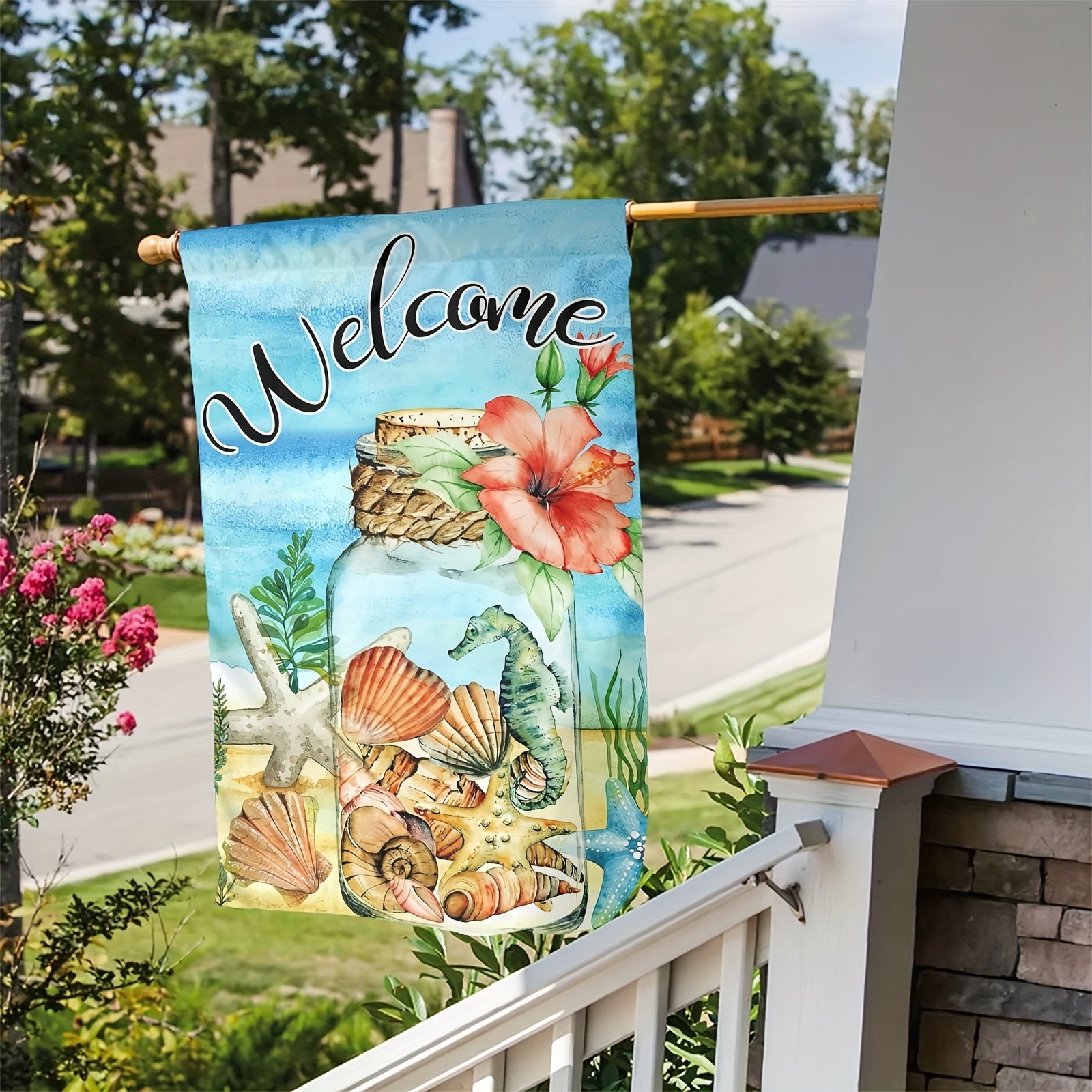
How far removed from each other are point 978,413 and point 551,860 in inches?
36.4

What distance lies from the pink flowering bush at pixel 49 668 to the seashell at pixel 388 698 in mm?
1515

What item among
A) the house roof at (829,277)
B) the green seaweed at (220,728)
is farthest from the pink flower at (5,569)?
the house roof at (829,277)

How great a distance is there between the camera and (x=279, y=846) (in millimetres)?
1919

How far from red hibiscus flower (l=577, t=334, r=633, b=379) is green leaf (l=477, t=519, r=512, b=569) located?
29 centimetres

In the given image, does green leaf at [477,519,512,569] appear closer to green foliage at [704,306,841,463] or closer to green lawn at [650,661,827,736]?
green lawn at [650,661,827,736]

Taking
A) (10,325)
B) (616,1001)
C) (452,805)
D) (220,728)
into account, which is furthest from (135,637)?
(616,1001)

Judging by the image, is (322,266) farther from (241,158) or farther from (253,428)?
(241,158)

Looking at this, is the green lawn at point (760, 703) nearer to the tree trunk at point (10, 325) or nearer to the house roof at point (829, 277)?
the house roof at point (829, 277)

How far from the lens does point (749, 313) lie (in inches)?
226

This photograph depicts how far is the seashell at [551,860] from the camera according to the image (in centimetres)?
179

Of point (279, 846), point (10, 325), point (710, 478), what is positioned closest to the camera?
point (279, 846)

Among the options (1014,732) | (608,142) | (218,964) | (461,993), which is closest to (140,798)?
(218,964)

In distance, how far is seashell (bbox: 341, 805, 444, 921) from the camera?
184 cm

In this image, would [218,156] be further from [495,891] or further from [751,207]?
[495,891]
